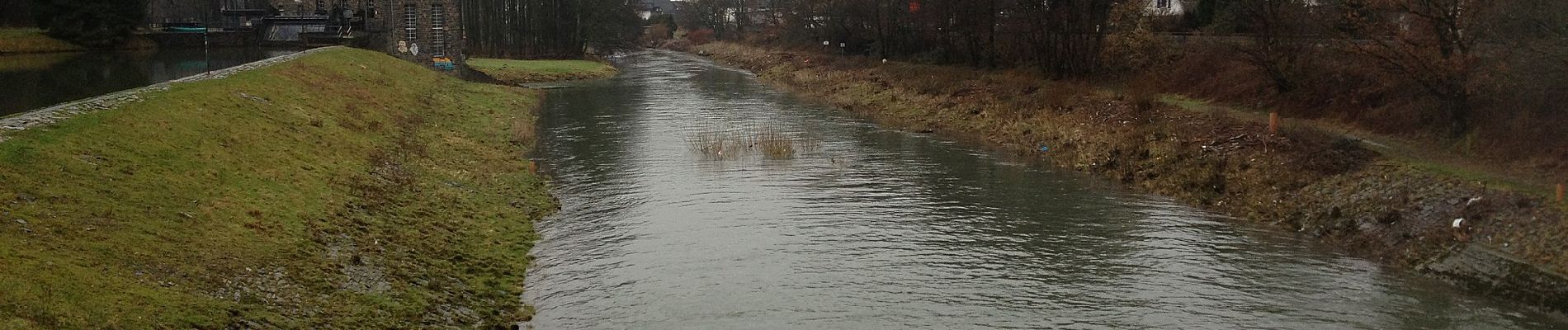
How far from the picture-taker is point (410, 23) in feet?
217

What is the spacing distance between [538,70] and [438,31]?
21.2ft

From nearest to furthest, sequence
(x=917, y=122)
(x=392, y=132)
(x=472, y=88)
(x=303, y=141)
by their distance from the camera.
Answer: (x=303, y=141), (x=392, y=132), (x=917, y=122), (x=472, y=88)

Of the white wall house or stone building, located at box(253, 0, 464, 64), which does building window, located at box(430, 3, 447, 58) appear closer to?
stone building, located at box(253, 0, 464, 64)

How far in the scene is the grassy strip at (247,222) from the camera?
1131 centimetres

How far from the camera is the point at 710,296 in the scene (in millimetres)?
15844

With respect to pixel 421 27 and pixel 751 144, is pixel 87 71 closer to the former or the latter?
pixel 751 144

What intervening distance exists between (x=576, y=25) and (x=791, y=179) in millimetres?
69284

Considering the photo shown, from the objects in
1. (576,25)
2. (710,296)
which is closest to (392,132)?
(710,296)

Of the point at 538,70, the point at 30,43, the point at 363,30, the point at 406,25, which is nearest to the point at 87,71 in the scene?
the point at 30,43

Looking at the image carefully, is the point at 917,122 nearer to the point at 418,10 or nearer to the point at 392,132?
the point at 392,132

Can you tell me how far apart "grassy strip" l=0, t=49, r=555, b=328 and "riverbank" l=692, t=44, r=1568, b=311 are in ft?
42.4

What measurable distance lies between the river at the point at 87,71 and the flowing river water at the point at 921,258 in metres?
10.7

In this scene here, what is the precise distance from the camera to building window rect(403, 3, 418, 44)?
66.1 meters

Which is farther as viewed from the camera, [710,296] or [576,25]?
[576,25]
